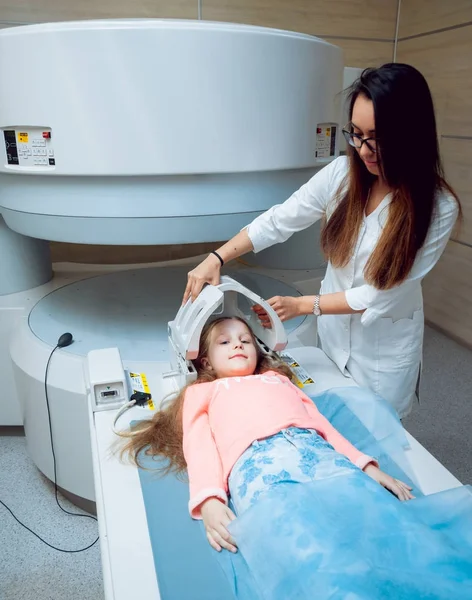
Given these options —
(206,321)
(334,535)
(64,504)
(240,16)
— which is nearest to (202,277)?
(206,321)

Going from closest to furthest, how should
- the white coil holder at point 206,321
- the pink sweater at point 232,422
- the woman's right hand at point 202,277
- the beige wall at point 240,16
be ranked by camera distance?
1. the pink sweater at point 232,422
2. the white coil holder at point 206,321
3. the woman's right hand at point 202,277
4. the beige wall at point 240,16

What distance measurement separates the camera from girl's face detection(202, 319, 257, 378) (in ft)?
4.08

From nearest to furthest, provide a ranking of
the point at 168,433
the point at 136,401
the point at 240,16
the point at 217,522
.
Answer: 1. the point at 217,522
2. the point at 168,433
3. the point at 136,401
4. the point at 240,16

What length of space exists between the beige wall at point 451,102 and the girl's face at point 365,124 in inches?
65.1

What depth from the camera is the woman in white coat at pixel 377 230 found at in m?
1.06

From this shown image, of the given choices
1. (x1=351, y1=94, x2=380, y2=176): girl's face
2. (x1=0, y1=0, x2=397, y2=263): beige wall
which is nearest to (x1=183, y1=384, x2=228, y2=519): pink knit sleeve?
(x1=351, y1=94, x2=380, y2=176): girl's face

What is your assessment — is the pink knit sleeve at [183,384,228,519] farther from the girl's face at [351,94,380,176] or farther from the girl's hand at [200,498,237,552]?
the girl's face at [351,94,380,176]

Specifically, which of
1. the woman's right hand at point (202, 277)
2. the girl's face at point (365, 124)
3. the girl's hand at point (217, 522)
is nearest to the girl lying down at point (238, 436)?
the girl's hand at point (217, 522)

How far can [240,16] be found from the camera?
249 centimetres

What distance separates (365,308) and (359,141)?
1.23ft

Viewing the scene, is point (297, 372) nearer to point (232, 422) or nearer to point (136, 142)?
point (232, 422)

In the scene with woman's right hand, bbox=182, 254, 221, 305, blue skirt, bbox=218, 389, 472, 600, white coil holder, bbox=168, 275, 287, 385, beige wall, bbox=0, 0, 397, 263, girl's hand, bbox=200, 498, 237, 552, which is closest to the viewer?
blue skirt, bbox=218, 389, 472, 600

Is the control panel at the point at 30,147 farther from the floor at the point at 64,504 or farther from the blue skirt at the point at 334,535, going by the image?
the floor at the point at 64,504

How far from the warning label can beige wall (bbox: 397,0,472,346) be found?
155 centimetres
